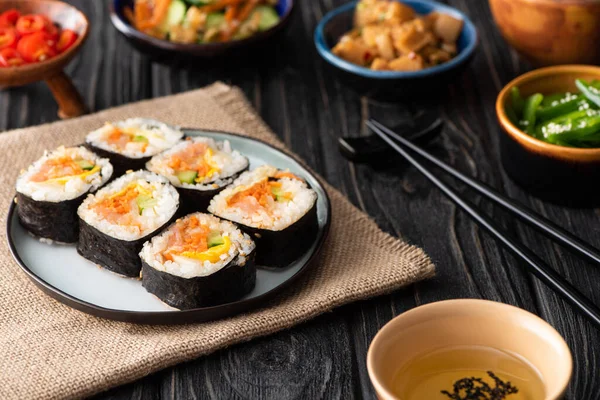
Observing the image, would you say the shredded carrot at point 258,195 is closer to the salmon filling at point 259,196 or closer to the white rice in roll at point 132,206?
the salmon filling at point 259,196

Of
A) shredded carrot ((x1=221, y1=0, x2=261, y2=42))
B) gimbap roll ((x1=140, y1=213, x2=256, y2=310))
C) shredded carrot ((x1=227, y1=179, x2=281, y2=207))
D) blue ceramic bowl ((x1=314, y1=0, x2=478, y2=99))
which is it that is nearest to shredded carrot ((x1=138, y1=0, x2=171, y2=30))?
shredded carrot ((x1=221, y1=0, x2=261, y2=42))

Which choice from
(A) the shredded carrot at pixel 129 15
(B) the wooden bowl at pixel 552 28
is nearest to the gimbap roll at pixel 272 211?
(B) the wooden bowl at pixel 552 28

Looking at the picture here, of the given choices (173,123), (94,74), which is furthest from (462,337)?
(94,74)

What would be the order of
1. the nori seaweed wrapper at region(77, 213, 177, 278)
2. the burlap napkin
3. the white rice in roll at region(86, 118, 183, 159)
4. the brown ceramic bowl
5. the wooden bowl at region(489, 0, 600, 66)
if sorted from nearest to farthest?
1. the brown ceramic bowl
2. the burlap napkin
3. the nori seaweed wrapper at region(77, 213, 177, 278)
4. the white rice in roll at region(86, 118, 183, 159)
5. the wooden bowl at region(489, 0, 600, 66)

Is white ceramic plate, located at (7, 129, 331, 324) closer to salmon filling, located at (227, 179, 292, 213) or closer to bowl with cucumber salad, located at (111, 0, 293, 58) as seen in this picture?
salmon filling, located at (227, 179, 292, 213)

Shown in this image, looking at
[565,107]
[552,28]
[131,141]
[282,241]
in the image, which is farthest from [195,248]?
[552,28]

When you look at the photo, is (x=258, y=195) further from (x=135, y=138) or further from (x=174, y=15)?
(x=174, y=15)
